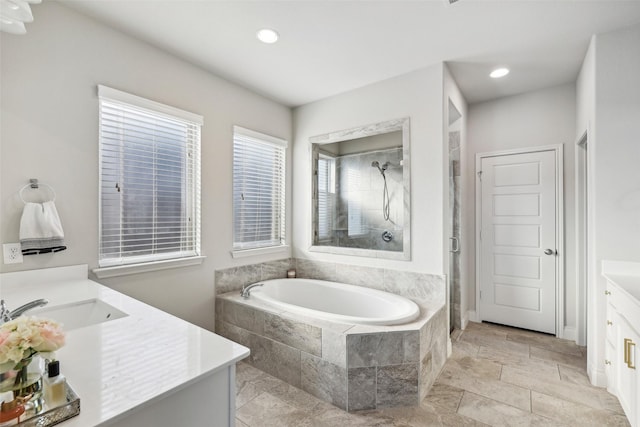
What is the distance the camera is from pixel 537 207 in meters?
3.25

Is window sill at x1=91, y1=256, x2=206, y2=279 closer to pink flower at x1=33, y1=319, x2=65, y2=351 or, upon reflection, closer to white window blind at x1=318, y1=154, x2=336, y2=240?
white window blind at x1=318, y1=154, x2=336, y2=240

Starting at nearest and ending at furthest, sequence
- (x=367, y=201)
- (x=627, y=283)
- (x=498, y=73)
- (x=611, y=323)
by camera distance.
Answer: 1. (x=627, y=283)
2. (x=611, y=323)
3. (x=498, y=73)
4. (x=367, y=201)

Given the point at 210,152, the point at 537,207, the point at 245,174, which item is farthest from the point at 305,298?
the point at 537,207

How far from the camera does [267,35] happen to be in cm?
223

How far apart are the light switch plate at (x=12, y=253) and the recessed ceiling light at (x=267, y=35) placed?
2.09 m

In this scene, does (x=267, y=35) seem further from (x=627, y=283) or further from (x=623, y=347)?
(x=623, y=347)

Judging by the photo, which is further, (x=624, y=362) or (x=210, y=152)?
(x=210, y=152)

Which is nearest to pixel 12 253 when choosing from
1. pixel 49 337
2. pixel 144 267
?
pixel 144 267

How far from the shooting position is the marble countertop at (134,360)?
75 centimetres

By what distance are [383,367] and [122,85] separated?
9.08ft

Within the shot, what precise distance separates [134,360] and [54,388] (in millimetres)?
238

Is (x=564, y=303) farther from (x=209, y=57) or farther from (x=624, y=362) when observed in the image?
(x=209, y=57)

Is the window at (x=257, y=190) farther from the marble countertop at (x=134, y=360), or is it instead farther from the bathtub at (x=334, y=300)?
the marble countertop at (x=134, y=360)

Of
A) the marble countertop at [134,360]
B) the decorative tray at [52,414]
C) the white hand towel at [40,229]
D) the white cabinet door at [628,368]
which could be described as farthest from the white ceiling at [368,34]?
the decorative tray at [52,414]
